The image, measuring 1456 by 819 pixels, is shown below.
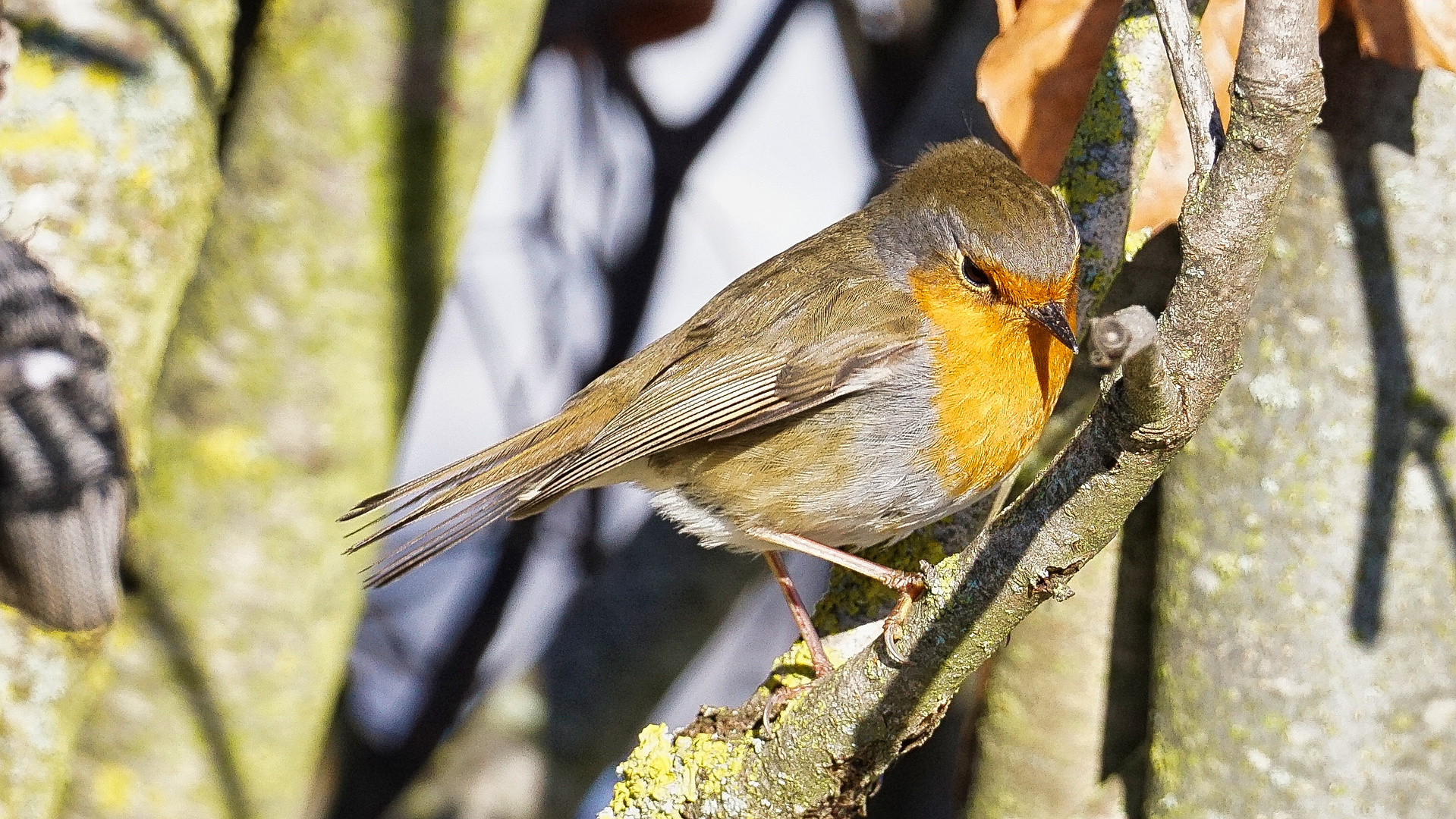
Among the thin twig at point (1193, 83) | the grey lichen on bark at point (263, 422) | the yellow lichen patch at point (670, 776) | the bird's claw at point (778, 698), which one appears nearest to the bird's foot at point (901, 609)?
the bird's claw at point (778, 698)

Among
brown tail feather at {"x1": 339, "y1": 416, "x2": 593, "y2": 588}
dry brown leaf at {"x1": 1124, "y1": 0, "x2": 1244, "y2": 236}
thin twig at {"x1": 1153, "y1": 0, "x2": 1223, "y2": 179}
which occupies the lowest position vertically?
brown tail feather at {"x1": 339, "y1": 416, "x2": 593, "y2": 588}

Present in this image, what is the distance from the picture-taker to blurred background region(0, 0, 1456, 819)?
2484 mm

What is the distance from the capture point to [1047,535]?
5.67 feet

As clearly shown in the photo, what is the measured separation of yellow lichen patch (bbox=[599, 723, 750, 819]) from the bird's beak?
35.9 inches

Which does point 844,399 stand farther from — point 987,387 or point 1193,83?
point 1193,83

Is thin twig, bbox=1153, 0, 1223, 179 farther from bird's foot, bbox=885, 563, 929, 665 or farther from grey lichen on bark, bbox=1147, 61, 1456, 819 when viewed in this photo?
grey lichen on bark, bbox=1147, 61, 1456, 819

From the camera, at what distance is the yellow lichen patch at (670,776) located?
235cm

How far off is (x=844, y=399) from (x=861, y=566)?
1.19 ft

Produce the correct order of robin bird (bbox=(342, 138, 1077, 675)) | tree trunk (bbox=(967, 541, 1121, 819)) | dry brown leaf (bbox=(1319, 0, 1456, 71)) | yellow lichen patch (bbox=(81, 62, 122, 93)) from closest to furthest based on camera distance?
dry brown leaf (bbox=(1319, 0, 1456, 71)) → robin bird (bbox=(342, 138, 1077, 675)) → tree trunk (bbox=(967, 541, 1121, 819)) → yellow lichen patch (bbox=(81, 62, 122, 93))

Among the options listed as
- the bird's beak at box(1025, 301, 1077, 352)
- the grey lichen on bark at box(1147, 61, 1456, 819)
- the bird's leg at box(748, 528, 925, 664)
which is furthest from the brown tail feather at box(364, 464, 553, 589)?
the grey lichen on bark at box(1147, 61, 1456, 819)

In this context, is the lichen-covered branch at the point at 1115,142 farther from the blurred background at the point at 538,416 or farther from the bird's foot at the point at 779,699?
the bird's foot at the point at 779,699

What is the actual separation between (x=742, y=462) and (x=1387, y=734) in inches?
53.1

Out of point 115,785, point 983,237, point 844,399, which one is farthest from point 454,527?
→ point 115,785

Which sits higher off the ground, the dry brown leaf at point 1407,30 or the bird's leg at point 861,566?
the dry brown leaf at point 1407,30
